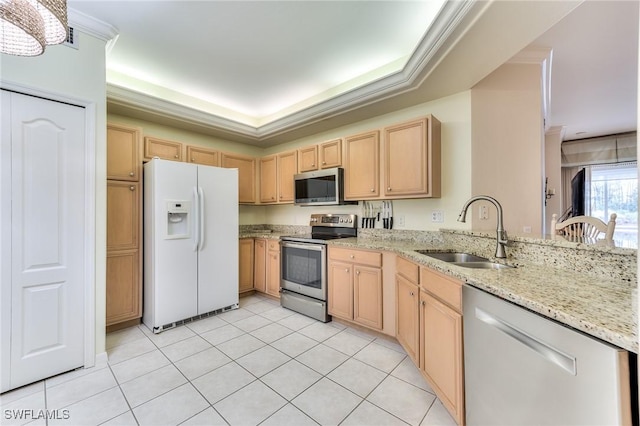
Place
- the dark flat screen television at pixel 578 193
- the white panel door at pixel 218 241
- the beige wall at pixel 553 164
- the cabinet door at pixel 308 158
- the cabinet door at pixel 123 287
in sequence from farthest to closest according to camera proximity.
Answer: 1. the dark flat screen television at pixel 578 193
2. the beige wall at pixel 553 164
3. the cabinet door at pixel 308 158
4. the white panel door at pixel 218 241
5. the cabinet door at pixel 123 287

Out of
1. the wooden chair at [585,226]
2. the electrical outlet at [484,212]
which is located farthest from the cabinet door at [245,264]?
the wooden chair at [585,226]

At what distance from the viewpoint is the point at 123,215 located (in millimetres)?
2785

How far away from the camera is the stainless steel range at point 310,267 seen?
2.97 meters

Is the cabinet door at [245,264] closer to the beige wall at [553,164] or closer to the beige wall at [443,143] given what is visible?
the beige wall at [443,143]

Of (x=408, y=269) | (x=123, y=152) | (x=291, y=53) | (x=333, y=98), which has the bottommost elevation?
(x=408, y=269)

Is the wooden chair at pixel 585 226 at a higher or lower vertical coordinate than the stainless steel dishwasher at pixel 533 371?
higher

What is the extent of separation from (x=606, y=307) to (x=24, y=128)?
3.34 metres

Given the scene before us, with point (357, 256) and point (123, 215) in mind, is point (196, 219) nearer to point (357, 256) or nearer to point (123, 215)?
point (123, 215)

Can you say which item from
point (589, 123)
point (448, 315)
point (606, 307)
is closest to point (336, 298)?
point (448, 315)

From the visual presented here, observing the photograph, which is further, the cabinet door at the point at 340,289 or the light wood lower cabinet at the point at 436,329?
the cabinet door at the point at 340,289

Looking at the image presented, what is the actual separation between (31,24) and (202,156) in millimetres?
2626

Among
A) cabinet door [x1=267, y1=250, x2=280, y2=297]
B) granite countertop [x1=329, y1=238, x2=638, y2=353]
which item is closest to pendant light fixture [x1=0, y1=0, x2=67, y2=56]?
granite countertop [x1=329, y1=238, x2=638, y2=353]

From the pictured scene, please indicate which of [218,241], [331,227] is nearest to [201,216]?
[218,241]

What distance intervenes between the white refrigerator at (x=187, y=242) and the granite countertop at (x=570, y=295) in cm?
254
